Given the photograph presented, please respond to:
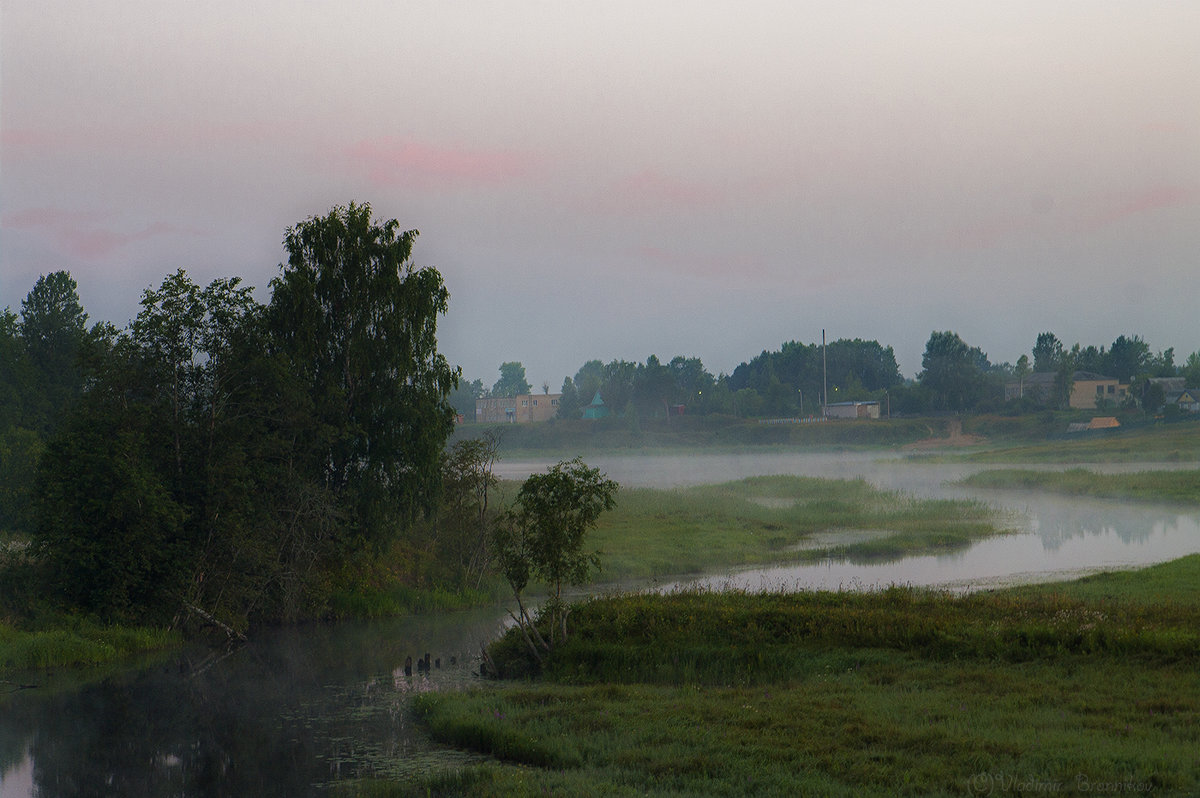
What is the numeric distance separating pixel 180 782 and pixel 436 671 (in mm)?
7928

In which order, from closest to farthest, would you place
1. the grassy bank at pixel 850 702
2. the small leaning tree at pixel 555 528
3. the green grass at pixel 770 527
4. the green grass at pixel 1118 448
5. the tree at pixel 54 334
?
the grassy bank at pixel 850 702 < the small leaning tree at pixel 555 528 < the green grass at pixel 770 527 < the tree at pixel 54 334 < the green grass at pixel 1118 448

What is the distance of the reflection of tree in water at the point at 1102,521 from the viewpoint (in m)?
46.6

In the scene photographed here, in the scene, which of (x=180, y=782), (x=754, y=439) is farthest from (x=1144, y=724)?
(x=754, y=439)

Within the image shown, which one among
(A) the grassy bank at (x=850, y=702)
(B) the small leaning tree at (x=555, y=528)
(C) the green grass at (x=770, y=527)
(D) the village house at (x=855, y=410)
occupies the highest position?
Answer: (D) the village house at (x=855, y=410)

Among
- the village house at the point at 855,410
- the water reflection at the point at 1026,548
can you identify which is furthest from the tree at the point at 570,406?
the water reflection at the point at 1026,548

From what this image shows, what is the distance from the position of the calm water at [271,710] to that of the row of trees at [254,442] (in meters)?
2.60

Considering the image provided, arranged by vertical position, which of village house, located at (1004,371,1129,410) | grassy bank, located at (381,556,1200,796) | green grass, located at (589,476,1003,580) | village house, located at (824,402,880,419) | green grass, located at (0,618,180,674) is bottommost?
green grass, located at (589,476,1003,580)

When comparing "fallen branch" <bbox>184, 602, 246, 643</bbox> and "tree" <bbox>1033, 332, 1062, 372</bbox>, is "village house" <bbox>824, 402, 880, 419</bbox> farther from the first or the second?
"fallen branch" <bbox>184, 602, 246, 643</bbox>

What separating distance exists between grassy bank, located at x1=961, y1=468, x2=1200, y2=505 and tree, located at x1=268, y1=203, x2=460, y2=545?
49.1 m

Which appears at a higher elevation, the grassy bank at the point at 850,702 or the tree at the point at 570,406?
the tree at the point at 570,406

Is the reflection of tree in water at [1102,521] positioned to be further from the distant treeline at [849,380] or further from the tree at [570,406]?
the tree at [570,406]

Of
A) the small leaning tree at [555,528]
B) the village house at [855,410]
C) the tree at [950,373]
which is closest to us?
the small leaning tree at [555,528]

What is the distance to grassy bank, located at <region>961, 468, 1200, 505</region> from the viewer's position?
61.8 meters

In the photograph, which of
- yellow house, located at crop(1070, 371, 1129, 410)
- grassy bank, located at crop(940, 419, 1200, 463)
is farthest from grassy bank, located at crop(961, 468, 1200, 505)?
yellow house, located at crop(1070, 371, 1129, 410)
